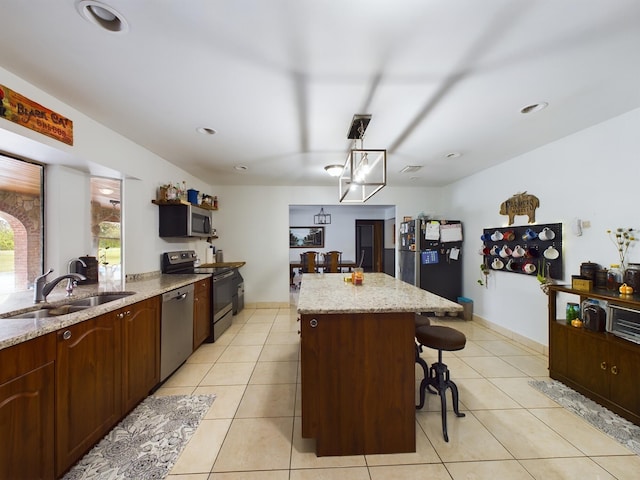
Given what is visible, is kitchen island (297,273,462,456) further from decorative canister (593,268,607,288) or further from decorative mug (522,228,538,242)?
decorative mug (522,228,538,242)

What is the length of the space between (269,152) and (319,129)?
869mm

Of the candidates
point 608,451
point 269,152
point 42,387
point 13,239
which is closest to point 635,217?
point 608,451

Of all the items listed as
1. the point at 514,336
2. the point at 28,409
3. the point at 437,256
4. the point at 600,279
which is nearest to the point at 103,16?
the point at 28,409

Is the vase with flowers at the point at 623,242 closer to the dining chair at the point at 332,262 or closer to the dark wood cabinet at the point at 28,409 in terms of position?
the dark wood cabinet at the point at 28,409

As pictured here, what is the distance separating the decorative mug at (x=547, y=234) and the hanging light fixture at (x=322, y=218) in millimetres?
6059

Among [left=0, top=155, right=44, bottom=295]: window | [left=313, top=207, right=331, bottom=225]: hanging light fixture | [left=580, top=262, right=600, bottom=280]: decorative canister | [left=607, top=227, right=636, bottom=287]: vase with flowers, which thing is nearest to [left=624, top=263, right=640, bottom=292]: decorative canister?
[left=607, top=227, right=636, bottom=287]: vase with flowers

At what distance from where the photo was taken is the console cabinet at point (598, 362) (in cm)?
186

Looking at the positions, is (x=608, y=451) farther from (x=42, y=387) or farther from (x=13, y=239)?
(x=13, y=239)

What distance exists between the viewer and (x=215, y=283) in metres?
3.41

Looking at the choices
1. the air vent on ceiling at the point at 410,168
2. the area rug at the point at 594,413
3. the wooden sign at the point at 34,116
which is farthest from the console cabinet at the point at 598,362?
the wooden sign at the point at 34,116

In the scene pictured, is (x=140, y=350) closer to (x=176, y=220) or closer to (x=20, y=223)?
(x=20, y=223)

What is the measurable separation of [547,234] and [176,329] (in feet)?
13.2

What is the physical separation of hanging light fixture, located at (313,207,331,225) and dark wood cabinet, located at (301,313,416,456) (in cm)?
703

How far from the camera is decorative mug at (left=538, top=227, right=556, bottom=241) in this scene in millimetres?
2893
